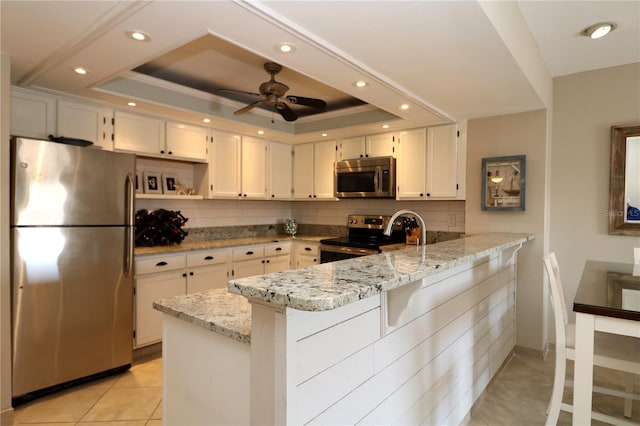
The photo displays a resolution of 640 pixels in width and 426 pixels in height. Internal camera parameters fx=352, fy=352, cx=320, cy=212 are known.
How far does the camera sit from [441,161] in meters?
3.68

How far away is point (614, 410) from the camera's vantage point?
7.63 ft

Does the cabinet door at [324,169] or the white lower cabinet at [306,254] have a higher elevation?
the cabinet door at [324,169]

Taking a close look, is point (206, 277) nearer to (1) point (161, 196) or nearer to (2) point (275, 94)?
(1) point (161, 196)

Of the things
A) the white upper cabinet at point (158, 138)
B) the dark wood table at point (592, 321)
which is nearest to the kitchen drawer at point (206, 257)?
the white upper cabinet at point (158, 138)

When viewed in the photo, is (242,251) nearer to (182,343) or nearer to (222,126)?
(222,126)

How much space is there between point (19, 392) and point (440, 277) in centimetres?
279

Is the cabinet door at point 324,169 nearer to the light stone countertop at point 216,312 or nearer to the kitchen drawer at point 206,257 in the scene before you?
the kitchen drawer at point 206,257

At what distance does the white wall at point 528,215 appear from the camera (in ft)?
10.3

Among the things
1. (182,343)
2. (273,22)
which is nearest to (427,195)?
(273,22)

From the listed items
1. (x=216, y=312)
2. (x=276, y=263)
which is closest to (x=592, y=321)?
(x=216, y=312)

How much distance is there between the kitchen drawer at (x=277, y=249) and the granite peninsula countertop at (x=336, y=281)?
287 cm

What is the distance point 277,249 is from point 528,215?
2.71 metres

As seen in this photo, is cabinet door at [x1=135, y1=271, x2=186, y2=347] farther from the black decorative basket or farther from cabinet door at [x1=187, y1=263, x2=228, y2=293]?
the black decorative basket

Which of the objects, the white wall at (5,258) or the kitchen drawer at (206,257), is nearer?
the white wall at (5,258)
